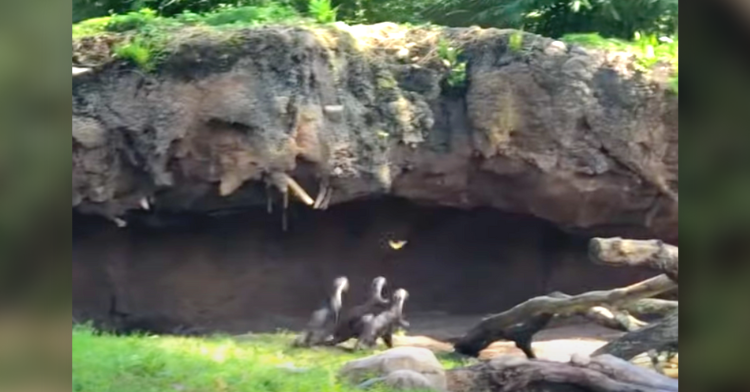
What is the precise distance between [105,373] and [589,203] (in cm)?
262

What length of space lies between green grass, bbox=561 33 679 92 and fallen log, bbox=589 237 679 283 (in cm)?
85

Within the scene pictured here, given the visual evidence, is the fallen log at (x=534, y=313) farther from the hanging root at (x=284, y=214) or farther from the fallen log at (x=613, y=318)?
the hanging root at (x=284, y=214)

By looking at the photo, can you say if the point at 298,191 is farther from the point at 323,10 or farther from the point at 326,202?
the point at 323,10

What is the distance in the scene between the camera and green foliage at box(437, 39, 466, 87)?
4516 millimetres

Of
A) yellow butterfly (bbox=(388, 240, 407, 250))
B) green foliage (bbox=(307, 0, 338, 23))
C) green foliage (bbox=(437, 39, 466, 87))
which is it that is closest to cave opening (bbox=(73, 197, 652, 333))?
yellow butterfly (bbox=(388, 240, 407, 250))

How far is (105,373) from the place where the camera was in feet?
13.2

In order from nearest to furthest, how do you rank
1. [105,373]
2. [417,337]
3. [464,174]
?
[105,373] < [417,337] < [464,174]

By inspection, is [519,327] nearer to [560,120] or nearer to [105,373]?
[560,120]

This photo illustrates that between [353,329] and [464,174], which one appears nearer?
[353,329]

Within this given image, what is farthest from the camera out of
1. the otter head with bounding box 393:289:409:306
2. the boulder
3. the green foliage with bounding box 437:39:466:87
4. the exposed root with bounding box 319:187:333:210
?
the green foliage with bounding box 437:39:466:87

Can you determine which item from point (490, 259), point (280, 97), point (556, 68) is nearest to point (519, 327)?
point (490, 259)

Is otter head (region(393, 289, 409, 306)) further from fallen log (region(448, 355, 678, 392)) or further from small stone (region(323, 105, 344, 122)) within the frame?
small stone (region(323, 105, 344, 122))

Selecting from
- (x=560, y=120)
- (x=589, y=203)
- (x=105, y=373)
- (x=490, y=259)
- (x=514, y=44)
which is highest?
(x=514, y=44)

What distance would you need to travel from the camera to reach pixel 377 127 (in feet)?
14.6
